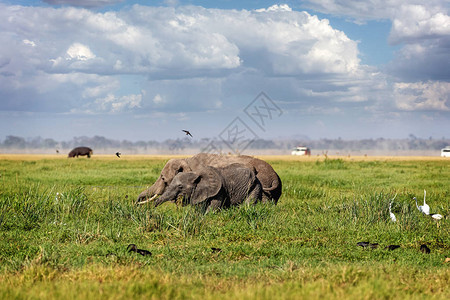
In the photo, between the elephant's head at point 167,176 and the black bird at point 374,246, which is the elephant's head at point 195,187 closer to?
the elephant's head at point 167,176

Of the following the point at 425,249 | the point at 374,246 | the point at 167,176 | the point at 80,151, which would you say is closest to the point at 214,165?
the point at 167,176

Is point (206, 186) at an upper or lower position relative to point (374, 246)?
upper

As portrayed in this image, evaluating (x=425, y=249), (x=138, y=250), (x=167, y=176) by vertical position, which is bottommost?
(x=425, y=249)

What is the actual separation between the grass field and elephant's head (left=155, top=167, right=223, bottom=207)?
1.40 feet

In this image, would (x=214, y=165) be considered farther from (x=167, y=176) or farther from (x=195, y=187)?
(x=195, y=187)

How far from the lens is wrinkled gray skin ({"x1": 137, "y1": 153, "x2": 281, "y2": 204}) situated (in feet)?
42.6

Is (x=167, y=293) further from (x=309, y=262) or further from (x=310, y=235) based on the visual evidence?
(x=310, y=235)

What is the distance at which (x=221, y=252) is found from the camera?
828 centimetres

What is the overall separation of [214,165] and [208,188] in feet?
4.58

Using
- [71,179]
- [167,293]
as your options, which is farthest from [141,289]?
[71,179]

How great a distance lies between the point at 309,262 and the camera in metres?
7.68

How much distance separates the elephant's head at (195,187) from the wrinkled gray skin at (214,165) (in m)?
1.17

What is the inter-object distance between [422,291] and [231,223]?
4.73 metres

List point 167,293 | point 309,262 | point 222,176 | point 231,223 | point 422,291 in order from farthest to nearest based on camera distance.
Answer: point 222,176, point 231,223, point 309,262, point 422,291, point 167,293
